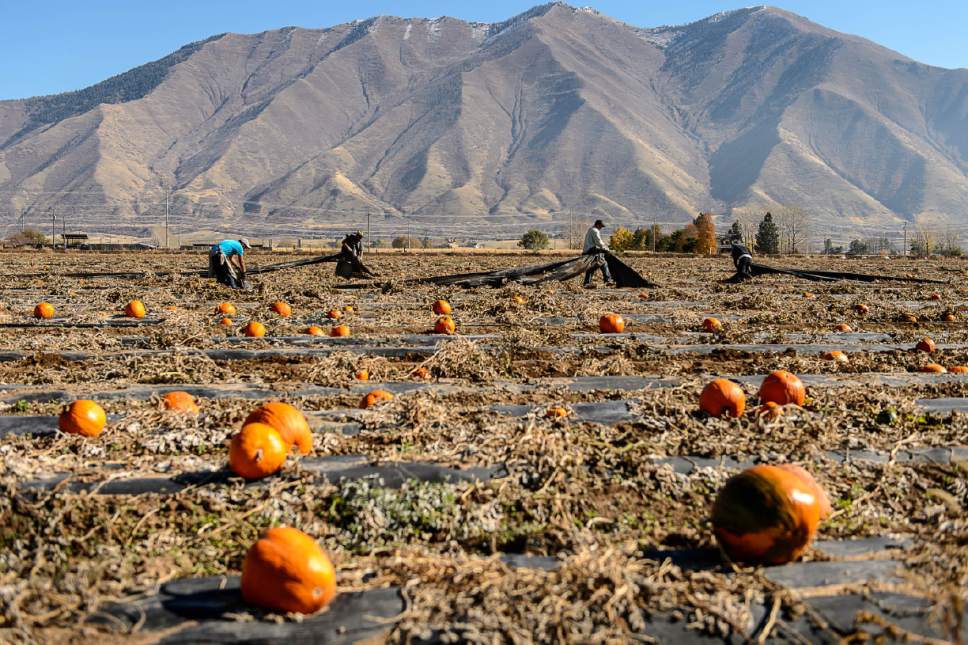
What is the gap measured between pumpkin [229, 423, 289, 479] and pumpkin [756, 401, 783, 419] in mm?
3632

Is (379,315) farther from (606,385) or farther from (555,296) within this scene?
(606,385)

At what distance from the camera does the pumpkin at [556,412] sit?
614 centimetres

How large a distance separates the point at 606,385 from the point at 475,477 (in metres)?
3.26

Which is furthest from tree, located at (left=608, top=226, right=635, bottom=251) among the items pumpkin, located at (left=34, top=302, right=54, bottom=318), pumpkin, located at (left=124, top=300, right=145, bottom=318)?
pumpkin, located at (left=34, top=302, right=54, bottom=318)

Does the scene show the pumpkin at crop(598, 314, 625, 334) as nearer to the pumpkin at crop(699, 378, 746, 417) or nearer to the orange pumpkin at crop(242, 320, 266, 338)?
the orange pumpkin at crop(242, 320, 266, 338)

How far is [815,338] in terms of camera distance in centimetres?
1116

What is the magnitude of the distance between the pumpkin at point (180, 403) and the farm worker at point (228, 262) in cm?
1241

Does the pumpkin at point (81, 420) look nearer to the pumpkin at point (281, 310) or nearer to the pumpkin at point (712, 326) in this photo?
the pumpkin at point (281, 310)

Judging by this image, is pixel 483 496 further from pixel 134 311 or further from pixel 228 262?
pixel 228 262

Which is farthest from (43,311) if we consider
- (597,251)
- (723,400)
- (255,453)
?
(597,251)

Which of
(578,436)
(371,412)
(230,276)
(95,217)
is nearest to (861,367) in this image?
(578,436)

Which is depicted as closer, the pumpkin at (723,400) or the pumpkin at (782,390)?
the pumpkin at (723,400)

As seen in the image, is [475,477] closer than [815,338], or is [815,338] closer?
[475,477]

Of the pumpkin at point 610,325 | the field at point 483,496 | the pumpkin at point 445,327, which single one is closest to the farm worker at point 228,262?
the pumpkin at point 445,327
